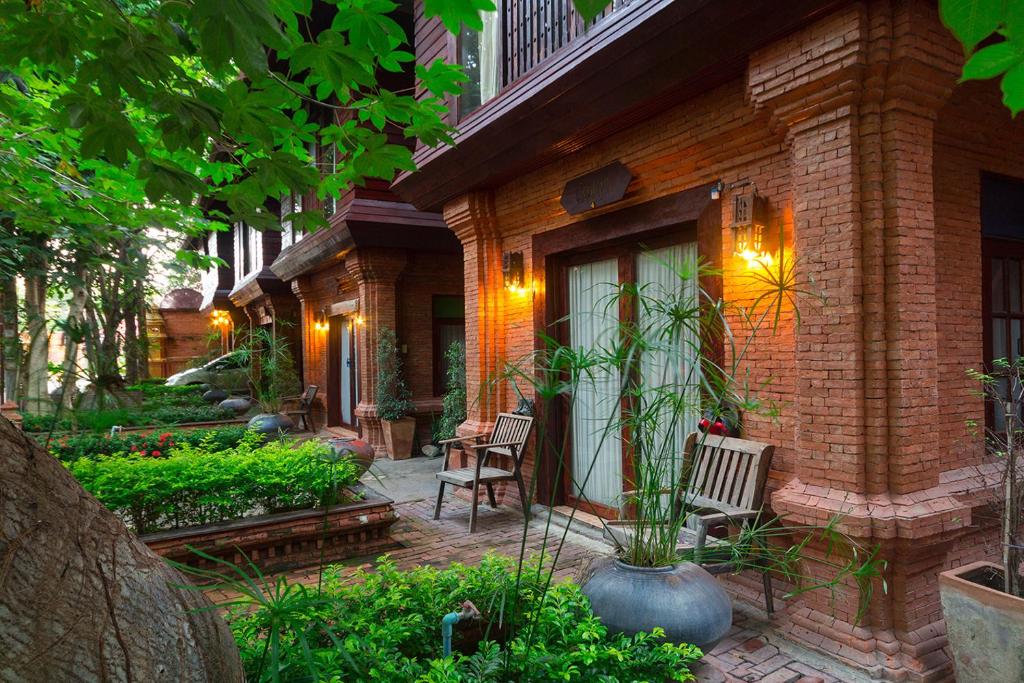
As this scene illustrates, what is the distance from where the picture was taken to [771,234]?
405 centimetres

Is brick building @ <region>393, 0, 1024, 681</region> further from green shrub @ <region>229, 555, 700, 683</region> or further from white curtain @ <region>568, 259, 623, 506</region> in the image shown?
green shrub @ <region>229, 555, 700, 683</region>

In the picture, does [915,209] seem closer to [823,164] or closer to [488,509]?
[823,164]

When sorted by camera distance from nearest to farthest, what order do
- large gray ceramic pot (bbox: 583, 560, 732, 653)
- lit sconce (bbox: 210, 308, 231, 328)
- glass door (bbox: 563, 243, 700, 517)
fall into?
1. large gray ceramic pot (bbox: 583, 560, 732, 653)
2. glass door (bbox: 563, 243, 700, 517)
3. lit sconce (bbox: 210, 308, 231, 328)

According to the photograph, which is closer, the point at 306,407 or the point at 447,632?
the point at 447,632

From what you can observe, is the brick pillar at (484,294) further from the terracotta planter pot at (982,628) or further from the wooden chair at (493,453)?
the terracotta planter pot at (982,628)

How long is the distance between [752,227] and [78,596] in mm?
3982

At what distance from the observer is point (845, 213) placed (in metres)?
3.46

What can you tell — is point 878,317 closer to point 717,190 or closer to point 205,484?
point 717,190

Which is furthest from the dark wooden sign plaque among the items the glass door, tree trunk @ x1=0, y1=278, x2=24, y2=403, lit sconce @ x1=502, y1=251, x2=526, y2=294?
tree trunk @ x1=0, y1=278, x2=24, y2=403

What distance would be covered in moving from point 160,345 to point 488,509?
2547 centimetres

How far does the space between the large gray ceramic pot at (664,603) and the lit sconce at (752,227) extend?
7.74 feet

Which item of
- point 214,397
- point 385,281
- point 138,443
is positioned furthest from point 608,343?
point 214,397

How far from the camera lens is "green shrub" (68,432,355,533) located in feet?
15.3

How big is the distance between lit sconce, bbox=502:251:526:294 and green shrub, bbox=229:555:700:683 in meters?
4.34
